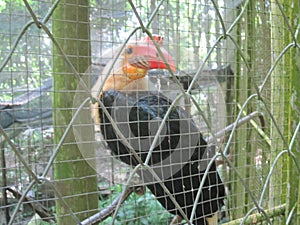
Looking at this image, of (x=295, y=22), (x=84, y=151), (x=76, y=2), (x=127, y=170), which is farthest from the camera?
(x=127, y=170)

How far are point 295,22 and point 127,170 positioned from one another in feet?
2.63

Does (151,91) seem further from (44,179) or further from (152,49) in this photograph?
(44,179)

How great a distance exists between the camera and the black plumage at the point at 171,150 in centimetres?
106

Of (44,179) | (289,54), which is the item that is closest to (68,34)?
(289,54)

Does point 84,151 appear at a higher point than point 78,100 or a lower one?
lower

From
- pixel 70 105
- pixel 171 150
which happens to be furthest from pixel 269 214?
pixel 70 105

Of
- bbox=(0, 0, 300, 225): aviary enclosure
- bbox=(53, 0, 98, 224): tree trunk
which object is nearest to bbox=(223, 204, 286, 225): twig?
bbox=(0, 0, 300, 225): aviary enclosure

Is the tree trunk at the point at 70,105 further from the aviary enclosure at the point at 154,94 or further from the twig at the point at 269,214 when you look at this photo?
the twig at the point at 269,214

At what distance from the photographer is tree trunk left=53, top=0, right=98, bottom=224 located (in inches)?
35.4

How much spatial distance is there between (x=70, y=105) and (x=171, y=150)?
1.08 feet

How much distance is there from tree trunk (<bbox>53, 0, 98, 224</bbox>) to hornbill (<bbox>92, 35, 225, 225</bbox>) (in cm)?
11

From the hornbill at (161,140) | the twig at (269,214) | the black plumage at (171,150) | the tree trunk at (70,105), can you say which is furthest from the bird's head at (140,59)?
the twig at (269,214)

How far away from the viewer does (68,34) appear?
913 mm

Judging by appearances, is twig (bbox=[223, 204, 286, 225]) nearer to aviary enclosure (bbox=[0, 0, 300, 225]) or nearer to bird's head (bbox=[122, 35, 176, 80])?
aviary enclosure (bbox=[0, 0, 300, 225])
